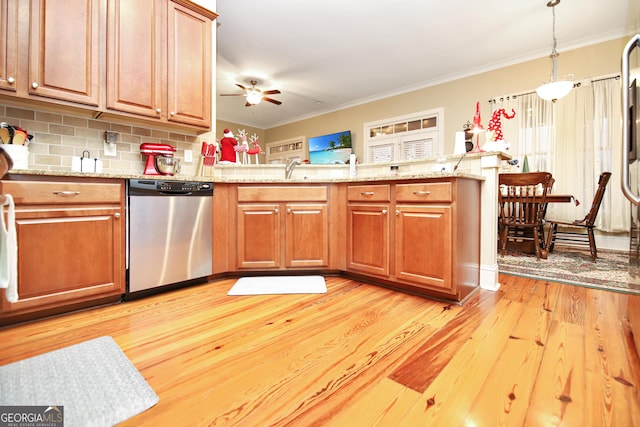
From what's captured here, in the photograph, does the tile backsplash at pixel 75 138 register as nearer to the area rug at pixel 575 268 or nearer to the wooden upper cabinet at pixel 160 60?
the wooden upper cabinet at pixel 160 60

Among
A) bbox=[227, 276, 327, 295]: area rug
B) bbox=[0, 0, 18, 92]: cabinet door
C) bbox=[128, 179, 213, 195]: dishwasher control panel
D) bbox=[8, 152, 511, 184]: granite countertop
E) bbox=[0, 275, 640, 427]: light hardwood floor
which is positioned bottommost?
bbox=[0, 275, 640, 427]: light hardwood floor

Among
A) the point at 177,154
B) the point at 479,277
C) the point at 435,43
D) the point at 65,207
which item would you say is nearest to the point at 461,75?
the point at 435,43

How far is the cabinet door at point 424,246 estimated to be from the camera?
1.90 meters

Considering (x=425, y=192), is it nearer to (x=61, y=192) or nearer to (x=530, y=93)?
(x=61, y=192)

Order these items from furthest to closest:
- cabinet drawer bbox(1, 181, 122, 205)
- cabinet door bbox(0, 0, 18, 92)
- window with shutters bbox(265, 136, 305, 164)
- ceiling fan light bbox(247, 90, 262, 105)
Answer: window with shutters bbox(265, 136, 305, 164), ceiling fan light bbox(247, 90, 262, 105), cabinet door bbox(0, 0, 18, 92), cabinet drawer bbox(1, 181, 122, 205)

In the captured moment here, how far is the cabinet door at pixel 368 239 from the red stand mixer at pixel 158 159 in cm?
156

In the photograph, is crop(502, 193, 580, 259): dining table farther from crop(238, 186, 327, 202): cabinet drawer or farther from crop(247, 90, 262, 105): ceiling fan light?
crop(247, 90, 262, 105): ceiling fan light

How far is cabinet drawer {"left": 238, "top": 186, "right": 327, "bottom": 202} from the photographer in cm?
250

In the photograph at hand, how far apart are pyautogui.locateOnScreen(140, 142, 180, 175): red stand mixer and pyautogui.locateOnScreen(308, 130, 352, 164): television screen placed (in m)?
4.46

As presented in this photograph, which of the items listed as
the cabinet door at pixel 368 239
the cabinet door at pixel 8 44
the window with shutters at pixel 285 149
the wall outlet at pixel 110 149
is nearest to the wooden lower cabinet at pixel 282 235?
the cabinet door at pixel 368 239

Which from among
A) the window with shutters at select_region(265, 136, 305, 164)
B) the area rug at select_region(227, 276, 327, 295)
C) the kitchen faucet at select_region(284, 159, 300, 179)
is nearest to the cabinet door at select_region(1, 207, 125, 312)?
the area rug at select_region(227, 276, 327, 295)

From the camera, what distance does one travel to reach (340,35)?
3.93 meters

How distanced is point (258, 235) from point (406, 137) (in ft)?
14.0

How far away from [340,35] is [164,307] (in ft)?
12.8
